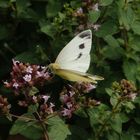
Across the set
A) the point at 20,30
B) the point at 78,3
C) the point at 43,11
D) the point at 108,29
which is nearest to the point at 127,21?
the point at 108,29

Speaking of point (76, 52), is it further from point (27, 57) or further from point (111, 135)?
point (27, 57)

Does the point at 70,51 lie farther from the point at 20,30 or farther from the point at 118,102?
the point at 20,30

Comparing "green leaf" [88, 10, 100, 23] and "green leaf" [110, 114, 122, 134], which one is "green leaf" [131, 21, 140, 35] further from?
"green leaf" [110, 114, 122, 134]

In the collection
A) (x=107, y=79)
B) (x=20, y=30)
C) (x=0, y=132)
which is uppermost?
(x=20, y=30)

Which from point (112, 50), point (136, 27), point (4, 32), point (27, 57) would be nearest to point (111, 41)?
point (112, 50)

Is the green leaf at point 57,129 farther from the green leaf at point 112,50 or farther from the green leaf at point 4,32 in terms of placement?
the green leaf at point 4,32

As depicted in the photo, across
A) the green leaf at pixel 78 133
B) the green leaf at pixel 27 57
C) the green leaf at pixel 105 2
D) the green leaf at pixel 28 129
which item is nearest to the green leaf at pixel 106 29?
the green leaf at pixel 105 2
